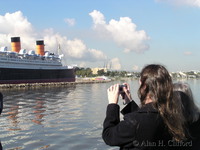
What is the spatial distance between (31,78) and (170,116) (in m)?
62.1

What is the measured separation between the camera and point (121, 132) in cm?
211

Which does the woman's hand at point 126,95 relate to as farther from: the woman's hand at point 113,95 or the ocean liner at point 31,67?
the ocean liner at point 31,67

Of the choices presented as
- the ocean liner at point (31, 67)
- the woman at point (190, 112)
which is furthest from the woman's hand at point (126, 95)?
the ocean liner at point (31, 67)

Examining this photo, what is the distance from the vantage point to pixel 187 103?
2.22 meters

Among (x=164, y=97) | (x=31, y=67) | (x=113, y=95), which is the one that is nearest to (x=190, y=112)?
(x=164, y=97)

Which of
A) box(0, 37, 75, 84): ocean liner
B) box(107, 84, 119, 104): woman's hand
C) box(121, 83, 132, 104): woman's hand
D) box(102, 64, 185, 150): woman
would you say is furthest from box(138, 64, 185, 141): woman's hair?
box(0, 37, 75, 84): ocean liner

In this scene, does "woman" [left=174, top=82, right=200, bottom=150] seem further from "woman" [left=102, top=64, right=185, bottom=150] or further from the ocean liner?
the ocean liner

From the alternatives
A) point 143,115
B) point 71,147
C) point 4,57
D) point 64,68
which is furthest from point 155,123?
point 64,68

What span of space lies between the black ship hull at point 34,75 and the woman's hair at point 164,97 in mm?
55002

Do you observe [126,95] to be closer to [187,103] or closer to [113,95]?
[113,95]

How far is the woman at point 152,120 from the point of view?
204 cm

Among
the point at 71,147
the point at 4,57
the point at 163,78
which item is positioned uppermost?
the point at 4,57

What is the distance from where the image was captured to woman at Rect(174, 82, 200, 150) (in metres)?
2.19

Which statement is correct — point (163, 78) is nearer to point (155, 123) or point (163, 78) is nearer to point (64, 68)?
point (155, 123)
